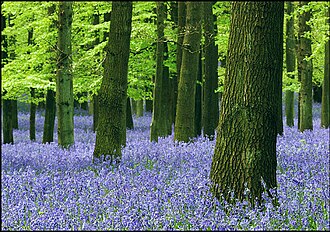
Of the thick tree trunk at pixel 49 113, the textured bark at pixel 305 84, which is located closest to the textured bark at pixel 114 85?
the thick tree trunk at pixel 49 113

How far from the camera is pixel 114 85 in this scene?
9.52m

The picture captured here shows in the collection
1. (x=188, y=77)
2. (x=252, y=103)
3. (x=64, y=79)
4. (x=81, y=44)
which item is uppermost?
(x=81, y=44)

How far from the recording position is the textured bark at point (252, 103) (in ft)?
19.4

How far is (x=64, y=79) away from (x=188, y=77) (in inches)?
136

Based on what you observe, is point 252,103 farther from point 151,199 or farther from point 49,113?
point 49,113

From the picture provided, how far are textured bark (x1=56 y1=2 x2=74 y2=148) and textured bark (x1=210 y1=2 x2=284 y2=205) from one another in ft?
24.5

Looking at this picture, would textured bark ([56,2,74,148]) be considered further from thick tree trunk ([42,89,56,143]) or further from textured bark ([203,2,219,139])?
thick tree trunk ([42,89,56,143])

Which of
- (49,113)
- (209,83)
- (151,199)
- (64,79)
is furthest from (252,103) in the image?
(49,113)

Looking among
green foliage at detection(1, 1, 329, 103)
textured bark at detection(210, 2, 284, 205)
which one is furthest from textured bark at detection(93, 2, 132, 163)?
green foliage at detection(1, 1, 329, 103)

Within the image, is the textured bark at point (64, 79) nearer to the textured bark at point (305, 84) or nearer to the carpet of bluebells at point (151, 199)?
the carpet of bluebells at point (151, 199)

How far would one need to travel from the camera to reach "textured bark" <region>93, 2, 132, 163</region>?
955cm

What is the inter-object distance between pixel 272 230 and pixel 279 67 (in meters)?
2.33

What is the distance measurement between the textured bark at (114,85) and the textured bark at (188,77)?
4.29 m

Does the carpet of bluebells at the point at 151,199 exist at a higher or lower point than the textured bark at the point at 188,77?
lower
